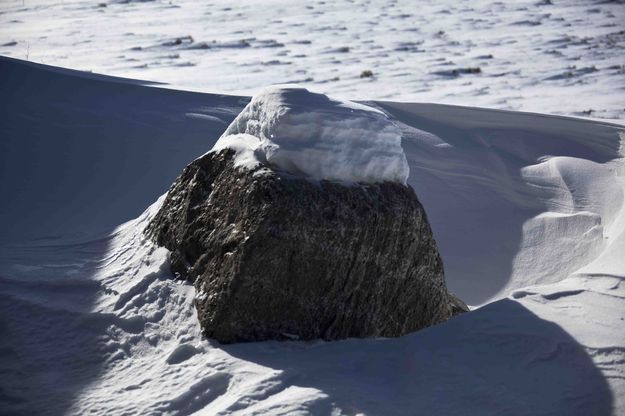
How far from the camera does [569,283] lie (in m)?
3.76

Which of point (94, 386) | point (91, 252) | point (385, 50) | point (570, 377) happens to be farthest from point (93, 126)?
point (385, 50)

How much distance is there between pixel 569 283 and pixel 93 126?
362 cm

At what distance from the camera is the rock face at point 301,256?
10.4 feet

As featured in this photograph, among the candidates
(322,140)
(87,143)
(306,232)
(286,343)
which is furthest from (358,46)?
(286,343)

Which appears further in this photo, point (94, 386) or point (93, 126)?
point (93, 126)

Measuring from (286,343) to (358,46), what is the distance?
7999 mm

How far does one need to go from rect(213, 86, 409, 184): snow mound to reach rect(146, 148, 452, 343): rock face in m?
0.06

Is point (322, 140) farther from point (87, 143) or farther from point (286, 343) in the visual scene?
point (87, 143)

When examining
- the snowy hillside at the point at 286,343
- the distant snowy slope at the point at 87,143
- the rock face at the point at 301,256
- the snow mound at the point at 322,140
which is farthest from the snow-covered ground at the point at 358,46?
the rock face at the point at 301,256

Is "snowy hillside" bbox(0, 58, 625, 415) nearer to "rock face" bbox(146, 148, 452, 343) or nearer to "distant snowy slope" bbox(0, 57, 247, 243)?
"distant snowy slope" bbox(0, 57, 247, 243)

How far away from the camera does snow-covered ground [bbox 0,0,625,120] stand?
8625 millimetres

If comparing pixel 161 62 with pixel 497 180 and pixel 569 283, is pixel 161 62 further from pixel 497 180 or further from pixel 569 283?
pixel 569 283

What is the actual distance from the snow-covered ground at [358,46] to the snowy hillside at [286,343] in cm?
159

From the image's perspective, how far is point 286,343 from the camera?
3174 millimetres
